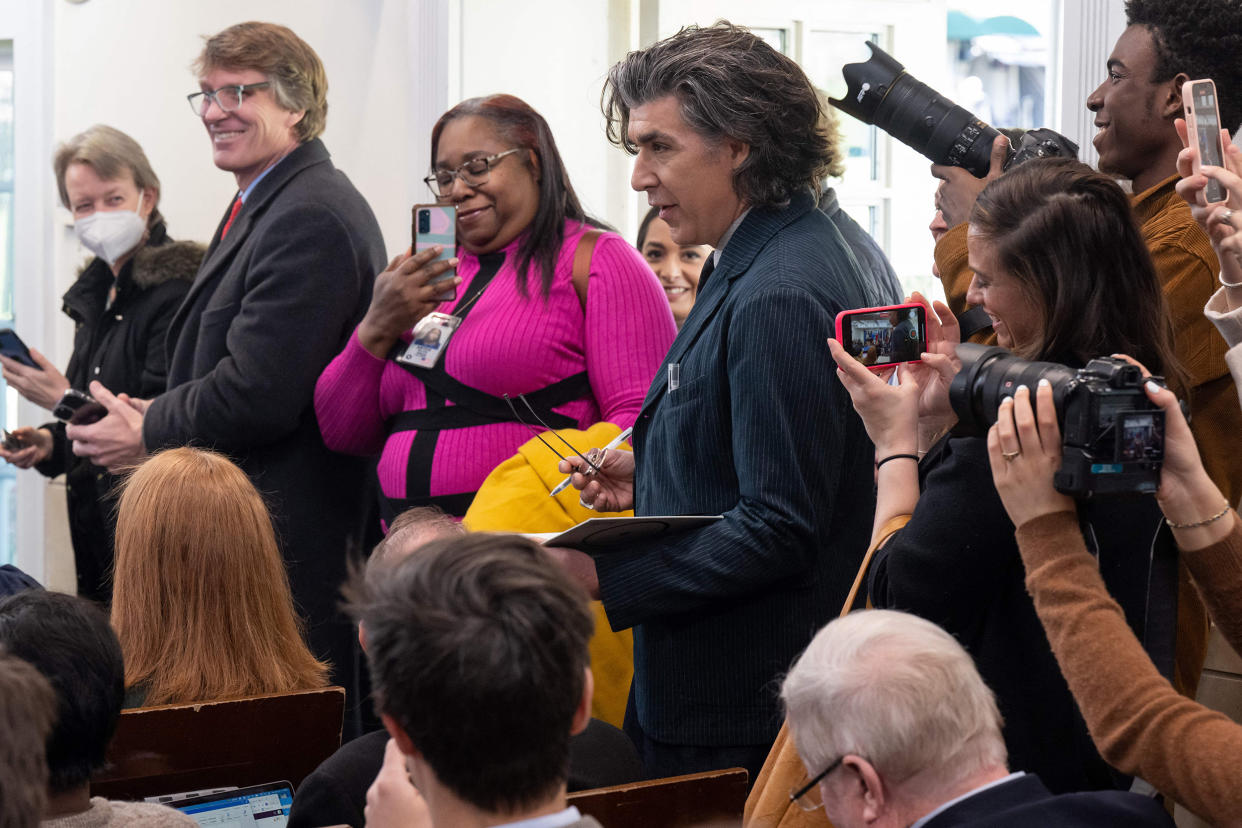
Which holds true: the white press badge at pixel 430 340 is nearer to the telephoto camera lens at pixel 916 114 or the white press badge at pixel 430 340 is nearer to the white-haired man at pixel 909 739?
the telephoto camera lens at pixel 916 114

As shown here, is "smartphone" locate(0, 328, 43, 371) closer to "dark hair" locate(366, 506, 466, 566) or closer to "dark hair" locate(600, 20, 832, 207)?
"dark hair" locate(366, 506, 466, 566)

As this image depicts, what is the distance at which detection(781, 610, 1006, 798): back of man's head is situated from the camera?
1328mm

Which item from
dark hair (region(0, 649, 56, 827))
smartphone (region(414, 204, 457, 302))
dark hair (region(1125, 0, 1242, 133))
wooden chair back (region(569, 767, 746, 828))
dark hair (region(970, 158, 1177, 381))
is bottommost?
wooden chair back (region(569, 767, 746, 828))

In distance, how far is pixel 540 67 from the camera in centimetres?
478

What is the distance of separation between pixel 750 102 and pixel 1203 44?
725 mm

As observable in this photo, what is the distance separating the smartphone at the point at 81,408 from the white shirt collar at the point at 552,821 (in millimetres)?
2353

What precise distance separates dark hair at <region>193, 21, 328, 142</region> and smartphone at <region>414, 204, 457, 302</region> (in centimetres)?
65

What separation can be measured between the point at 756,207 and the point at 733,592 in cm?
58

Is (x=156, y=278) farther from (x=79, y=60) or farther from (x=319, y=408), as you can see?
(x=79, y=60)

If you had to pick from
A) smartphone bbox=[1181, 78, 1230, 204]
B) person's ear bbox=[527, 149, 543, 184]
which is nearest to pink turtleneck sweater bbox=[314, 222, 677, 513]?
person's ear bbox=[527, 149, 543, 184]

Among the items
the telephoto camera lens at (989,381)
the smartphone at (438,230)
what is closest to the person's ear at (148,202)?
the smartphone at (438,230)

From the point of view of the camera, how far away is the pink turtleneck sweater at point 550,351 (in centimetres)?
260

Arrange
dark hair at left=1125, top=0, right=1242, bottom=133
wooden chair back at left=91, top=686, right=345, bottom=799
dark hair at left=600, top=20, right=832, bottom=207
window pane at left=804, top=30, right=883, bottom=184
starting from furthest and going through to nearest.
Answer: window pane at left=804, top=30, right=883, bottom=184 < dark hair at left=1125, top=0, right=1242, bottom=133 < dark hair at left=600, top=20, right=832, bottom=207 < wooden chair back at left=91, top=686, right=345, bottom=799

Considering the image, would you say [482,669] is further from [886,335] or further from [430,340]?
[430,340]
